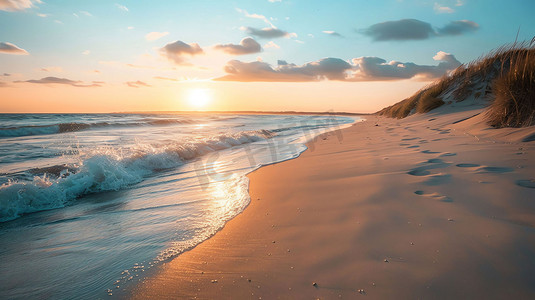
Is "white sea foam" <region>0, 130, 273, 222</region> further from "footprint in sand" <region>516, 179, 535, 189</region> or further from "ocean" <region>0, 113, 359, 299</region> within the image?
"footprint in sand" <region>516, 179, 535, 189</region>

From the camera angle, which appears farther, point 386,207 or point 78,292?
point 386,207

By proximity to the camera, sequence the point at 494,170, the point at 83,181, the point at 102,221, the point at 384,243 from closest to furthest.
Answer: the point at 384,243 < the point at 494,170 < the point at 102,221 < the point at 83,181

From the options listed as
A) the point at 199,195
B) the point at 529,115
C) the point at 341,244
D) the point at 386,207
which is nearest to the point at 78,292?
the point at 341,244

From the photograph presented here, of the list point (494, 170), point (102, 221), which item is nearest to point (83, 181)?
point (102, 221)

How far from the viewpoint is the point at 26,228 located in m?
2.81

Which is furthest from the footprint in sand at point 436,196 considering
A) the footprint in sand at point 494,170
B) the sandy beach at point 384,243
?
the footprint in sand at point 494,170

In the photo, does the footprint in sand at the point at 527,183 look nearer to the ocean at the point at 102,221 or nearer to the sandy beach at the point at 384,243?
the sandy beach at the point at 384,243

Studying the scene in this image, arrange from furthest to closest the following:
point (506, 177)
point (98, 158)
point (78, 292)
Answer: point (98, 158) → point (506, 177) → point (78, 292)

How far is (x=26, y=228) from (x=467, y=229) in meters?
4.26

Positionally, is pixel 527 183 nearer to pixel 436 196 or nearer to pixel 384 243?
pixel 436 196

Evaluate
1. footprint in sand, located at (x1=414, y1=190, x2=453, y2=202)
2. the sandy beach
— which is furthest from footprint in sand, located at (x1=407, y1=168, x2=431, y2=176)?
footprint in sand, located at (x1=414, y1=190, x2=453, y2=202)

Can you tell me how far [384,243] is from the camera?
1633 mm

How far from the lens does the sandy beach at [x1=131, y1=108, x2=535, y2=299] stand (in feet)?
4.14

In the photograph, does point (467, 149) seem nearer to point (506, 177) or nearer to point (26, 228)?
point (506, 177)
